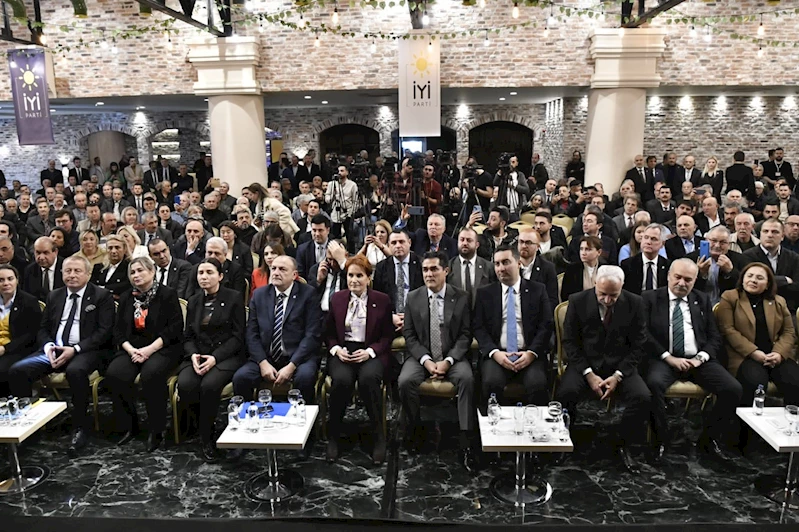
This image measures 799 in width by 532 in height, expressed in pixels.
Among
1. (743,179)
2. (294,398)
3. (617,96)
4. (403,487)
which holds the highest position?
(617,96)

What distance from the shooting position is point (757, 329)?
164 inches

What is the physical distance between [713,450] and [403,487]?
1.95 metres

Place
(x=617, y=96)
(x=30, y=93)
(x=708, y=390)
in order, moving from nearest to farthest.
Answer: (x=708, y=390)
(x=617, y=96)
(x=30, y=93)

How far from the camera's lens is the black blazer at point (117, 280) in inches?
203

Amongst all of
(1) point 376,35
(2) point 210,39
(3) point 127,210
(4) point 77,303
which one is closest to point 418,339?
(4) point 77,303

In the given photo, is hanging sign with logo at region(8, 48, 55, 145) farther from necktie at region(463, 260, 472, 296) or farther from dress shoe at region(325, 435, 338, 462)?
dress shoe at region(325, 435, 338, 462)

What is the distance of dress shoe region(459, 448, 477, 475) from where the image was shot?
3.84 m

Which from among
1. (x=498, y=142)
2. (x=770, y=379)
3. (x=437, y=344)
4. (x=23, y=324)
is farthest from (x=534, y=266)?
(x=498, y=142)

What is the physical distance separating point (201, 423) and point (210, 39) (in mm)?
7259

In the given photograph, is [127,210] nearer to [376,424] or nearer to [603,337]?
[376,424]

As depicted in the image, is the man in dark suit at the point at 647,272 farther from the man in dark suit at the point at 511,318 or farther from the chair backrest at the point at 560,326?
the man in dark suit at the point at 511,318

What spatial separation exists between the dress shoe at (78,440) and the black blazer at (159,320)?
1.95 ft

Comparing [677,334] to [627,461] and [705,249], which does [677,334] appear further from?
[705,249]

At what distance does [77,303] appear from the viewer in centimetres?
446
